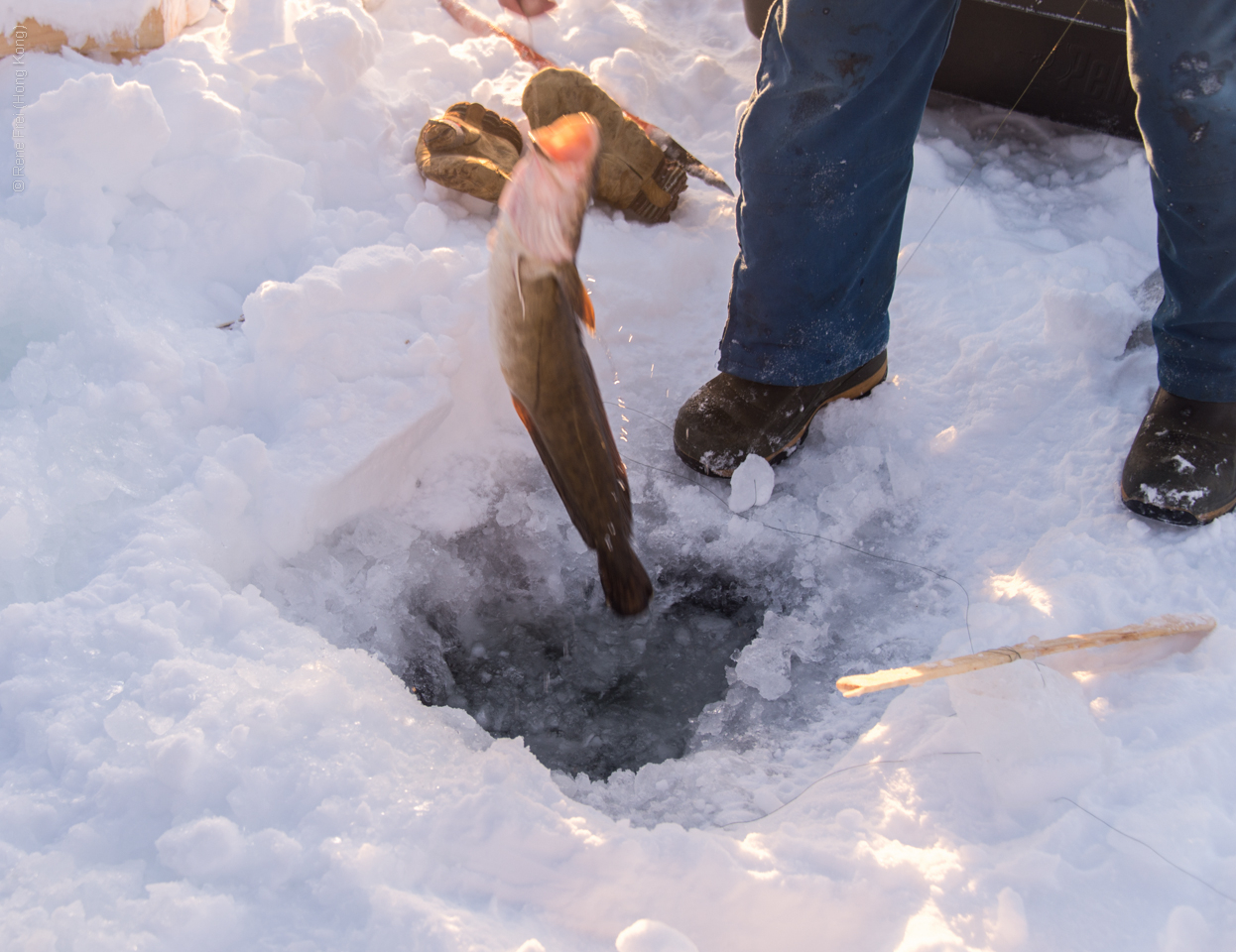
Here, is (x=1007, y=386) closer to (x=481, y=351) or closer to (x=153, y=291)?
(x=481, y=351)

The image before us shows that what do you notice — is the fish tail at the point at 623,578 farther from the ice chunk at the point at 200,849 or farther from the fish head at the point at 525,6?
the fish head at the point at 525,6

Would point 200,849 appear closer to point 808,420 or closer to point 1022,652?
point 1022,652

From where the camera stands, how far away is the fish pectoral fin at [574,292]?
1312 mm

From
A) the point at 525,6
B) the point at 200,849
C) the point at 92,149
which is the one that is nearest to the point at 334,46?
the point at 92,149

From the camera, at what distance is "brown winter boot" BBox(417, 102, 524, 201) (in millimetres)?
2738

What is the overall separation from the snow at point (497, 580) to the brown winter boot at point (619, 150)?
0.12 meters

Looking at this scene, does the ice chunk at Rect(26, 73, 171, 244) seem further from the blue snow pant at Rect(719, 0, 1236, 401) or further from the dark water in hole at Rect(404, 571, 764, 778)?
the blue snow pant at Rect(719, 0, 1236, 401)

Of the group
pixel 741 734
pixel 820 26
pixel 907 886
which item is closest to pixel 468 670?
pixel 741 734

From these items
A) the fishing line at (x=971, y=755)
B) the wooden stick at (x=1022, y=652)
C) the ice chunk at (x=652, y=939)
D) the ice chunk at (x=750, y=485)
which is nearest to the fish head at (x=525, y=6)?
the ice chunk at (x=750, y=485)

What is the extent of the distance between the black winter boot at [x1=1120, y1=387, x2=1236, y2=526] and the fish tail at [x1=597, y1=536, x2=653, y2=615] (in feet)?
4.16

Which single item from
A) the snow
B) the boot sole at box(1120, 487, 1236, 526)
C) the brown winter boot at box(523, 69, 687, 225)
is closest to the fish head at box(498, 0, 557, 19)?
the snow

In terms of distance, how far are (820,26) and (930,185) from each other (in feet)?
4.68

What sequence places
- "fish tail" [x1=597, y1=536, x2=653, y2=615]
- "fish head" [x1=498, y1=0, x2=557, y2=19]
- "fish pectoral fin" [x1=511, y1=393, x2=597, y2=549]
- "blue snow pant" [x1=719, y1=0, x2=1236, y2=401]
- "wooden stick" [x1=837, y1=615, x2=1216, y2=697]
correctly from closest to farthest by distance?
1. "wooden stick" [x1=837, y1=615, x2=1216, y2=697]
2. "fish pectoral fin" [x1=511, y1=393, x2=597, y2=549]
3. "fish tail" [x1=597, y1=536, x2=653, y2=615]
4. "blue snow pant" [x1=719, y1=0, x2=1236, y2=401]
5. "fish head" [x1=498, y1=0, x2=557, y2=19]

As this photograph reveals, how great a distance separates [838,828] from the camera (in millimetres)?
1499
